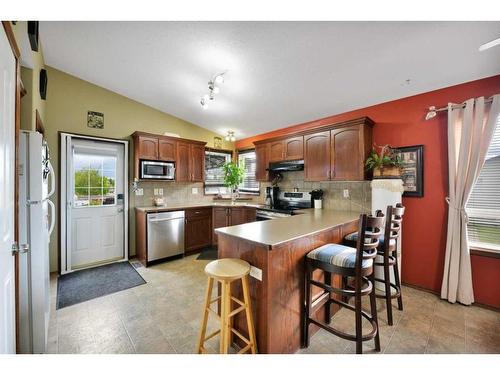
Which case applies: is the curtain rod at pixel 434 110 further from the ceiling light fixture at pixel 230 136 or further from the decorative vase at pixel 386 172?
the ceiling light fixture at pixel 230 136

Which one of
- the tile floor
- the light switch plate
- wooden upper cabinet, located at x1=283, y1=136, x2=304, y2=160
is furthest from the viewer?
wooden upper cabinet, located at x1=283, y1=136, x2=304, y2=160

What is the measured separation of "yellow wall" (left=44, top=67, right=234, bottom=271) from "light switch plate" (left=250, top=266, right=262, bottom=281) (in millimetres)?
3059

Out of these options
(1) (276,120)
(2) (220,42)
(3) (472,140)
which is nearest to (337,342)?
(3) (472,140)

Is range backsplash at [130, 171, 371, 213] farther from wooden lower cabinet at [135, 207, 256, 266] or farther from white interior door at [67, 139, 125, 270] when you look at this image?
wooden lower cabinet at [135, 207, 256, 266]

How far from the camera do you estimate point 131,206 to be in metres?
3.73

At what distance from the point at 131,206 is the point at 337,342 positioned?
3572 millimetres

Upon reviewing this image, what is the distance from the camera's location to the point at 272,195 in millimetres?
4012

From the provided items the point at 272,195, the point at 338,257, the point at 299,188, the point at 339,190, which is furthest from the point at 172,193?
the point at 338,257

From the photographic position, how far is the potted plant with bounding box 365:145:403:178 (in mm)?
2541

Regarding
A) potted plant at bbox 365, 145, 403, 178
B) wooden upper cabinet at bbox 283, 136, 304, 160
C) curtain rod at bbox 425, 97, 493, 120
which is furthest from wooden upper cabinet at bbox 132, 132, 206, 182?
curtain rod at bbox 425, 97, 493, 120

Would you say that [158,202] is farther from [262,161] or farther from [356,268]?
[356,268]

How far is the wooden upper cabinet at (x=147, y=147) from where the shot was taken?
11.7 feet

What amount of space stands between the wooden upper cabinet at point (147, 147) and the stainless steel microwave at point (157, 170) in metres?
0.10

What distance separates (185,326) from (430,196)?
303 centimetres
